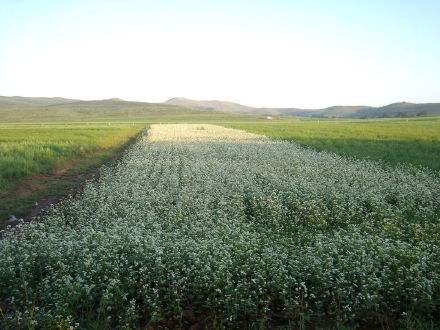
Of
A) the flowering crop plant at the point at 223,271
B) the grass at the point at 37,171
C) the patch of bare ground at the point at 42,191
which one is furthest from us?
the grass at the point at 37,171

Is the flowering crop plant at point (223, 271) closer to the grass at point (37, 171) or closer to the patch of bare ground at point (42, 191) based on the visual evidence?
the patch of bare ground at point (42, 191)

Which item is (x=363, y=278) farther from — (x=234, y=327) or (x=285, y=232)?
(x=285, y=232)

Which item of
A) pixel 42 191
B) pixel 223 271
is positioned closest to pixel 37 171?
pixel 42 191

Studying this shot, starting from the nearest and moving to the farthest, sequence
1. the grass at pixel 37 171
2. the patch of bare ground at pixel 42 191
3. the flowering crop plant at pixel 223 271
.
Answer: the flowering crop plant at pixel 223 271
the patch of bare ground at pixel 42 191
the grass at pixel 37 171

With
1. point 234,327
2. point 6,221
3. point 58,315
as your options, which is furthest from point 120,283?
point 6,221

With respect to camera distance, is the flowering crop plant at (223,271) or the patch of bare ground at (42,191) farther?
the patch of bare ground at (42,191)

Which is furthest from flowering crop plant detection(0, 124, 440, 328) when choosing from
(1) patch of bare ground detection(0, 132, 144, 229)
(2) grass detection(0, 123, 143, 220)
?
(2) grass detection(0, 123, 143, 220)

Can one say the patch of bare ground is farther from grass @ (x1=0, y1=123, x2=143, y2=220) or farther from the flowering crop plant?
the flowering crop plant

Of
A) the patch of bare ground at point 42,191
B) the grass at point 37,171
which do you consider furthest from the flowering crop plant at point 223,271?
the grass at point 37,171

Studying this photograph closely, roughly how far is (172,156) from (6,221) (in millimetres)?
13119

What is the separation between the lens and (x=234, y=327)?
6.55 meters

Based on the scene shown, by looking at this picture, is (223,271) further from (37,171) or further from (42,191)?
(37,171)

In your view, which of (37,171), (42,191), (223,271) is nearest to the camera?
(223,271)

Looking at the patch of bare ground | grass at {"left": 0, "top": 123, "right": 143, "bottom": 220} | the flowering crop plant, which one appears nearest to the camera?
the flowering crop plant
